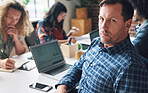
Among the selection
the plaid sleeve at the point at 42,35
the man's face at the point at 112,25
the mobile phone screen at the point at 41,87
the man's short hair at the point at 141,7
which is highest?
the man's short hair at the point at 141,7

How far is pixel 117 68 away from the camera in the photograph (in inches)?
36.5

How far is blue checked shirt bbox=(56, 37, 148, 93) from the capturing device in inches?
34.0

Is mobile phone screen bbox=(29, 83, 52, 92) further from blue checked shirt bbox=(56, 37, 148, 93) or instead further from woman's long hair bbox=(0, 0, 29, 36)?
woman's long hair bbox=(0, 0, 29, 36)

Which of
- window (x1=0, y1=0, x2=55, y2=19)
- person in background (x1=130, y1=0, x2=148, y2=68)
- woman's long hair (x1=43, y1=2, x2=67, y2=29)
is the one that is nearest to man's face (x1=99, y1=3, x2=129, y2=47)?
person in background (x1=130, y1=0, x2=148, y2=68)

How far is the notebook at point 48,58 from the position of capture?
1.42m

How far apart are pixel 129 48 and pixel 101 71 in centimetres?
22

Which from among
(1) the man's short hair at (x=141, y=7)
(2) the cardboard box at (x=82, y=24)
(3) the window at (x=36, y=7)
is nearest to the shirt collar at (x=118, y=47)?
(1) the man's short hair at (x=141, y=7)

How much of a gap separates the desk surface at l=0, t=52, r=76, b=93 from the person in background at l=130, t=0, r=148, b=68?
30.9 inches

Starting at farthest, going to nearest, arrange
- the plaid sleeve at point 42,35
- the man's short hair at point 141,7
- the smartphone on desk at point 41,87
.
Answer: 1. the plaid sleeve at point 42,35
2. the man's short hair at point 141,7
3. the smartphone on desk at point 41,87

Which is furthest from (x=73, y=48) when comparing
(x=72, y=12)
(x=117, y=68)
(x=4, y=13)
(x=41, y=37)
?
(x=72, y=12)

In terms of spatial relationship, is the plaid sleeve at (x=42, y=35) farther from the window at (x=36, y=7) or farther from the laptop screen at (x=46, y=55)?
the window at (x=36, y=7)

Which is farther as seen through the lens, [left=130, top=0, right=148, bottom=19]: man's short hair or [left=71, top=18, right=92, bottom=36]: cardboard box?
[left=71, top=18, right=92, bottom=36]: cardboard box

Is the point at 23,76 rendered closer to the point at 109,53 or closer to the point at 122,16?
the point at 109,53

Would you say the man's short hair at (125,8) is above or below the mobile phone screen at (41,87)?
above
